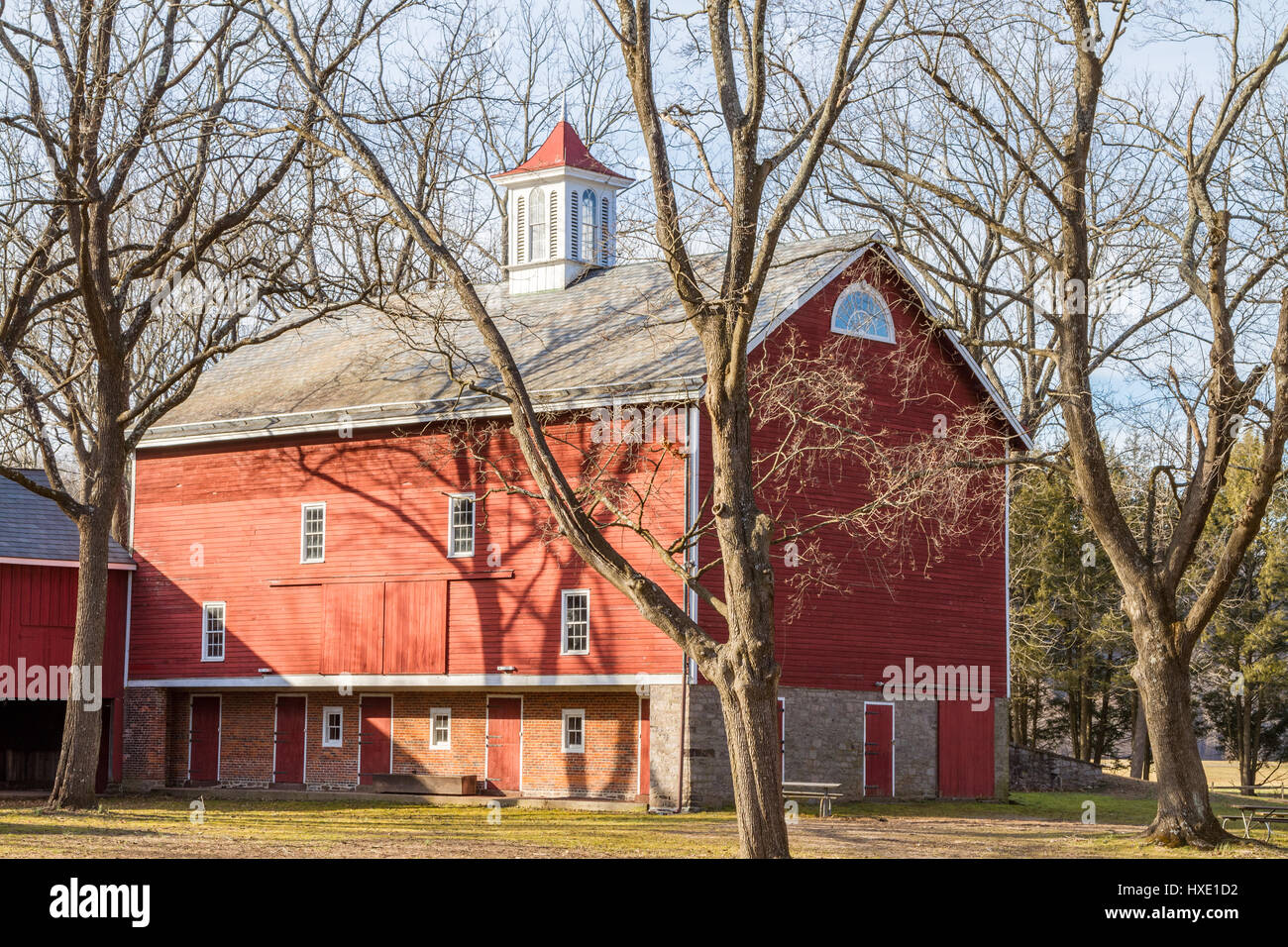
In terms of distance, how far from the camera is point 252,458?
33812 mm

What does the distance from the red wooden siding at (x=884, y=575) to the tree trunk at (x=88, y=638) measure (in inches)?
407

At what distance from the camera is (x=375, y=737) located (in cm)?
3234

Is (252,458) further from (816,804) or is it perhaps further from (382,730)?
(816,804)

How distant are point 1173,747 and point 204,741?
831 inches

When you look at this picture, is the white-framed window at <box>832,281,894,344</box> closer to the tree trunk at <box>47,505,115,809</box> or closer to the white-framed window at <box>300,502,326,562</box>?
the white-framed window at <box>300,502,326,562</box>

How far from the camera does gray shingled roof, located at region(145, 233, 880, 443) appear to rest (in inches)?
1143

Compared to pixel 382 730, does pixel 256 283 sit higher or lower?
higher

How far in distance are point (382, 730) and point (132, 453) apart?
877 cm

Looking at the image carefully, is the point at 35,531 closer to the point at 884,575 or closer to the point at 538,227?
the point at 538,227

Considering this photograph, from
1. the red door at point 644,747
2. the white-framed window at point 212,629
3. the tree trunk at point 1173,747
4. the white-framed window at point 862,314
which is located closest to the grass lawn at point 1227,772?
the white-framed window at point 862,314

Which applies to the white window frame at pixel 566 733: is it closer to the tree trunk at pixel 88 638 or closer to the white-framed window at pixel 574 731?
the white-framed window at pixel 574 731

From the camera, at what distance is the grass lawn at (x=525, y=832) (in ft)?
67.3

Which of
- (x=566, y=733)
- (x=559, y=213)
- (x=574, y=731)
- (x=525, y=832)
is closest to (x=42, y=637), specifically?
(x=566, y=733)
